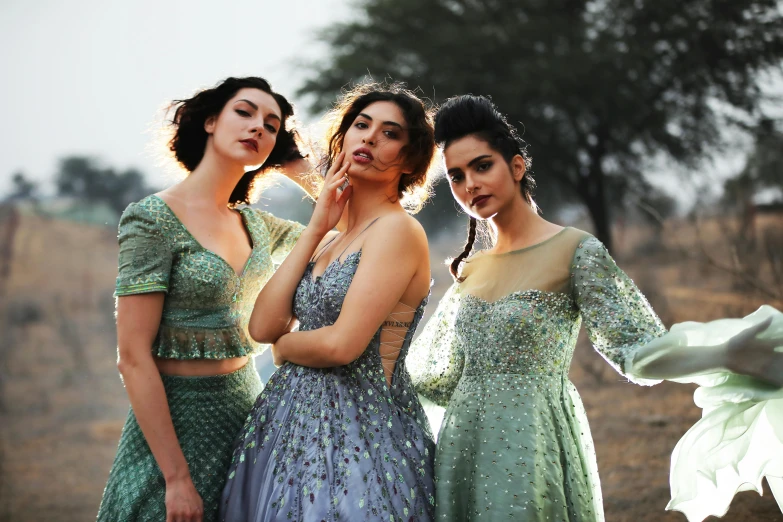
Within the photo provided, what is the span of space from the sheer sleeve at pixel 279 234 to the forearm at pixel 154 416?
28.3 inches

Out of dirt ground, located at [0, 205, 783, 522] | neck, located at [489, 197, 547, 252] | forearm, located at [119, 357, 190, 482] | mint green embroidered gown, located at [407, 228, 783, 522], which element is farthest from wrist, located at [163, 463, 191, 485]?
dirt ground, located at [0, 205, 783, 522]

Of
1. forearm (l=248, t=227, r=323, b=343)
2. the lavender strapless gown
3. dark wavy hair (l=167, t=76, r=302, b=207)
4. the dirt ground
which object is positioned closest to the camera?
the lavender strapless gown

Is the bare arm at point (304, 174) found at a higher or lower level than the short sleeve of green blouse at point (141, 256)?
higher

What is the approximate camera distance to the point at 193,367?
2.36 metres

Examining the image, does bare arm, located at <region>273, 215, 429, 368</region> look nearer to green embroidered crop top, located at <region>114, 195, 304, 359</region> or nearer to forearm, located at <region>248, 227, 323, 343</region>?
forearm, located at <region>248, 227, 323, 343</region>

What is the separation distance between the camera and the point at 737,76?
9.70m

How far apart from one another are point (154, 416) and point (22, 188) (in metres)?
14.8

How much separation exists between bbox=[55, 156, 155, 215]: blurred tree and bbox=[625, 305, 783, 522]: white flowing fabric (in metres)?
15.4

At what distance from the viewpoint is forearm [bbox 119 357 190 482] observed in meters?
2.19

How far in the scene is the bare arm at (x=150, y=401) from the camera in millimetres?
2178

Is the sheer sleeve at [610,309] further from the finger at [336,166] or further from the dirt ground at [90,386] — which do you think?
the dirt ground at [90,386]

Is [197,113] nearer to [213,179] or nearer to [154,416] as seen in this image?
[213,179]

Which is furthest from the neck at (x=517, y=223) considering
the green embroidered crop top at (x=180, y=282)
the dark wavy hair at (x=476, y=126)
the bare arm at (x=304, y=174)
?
the green embroidered crop top at (x=180, y=282)

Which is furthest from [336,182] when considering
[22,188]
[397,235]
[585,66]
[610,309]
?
[22,188]
